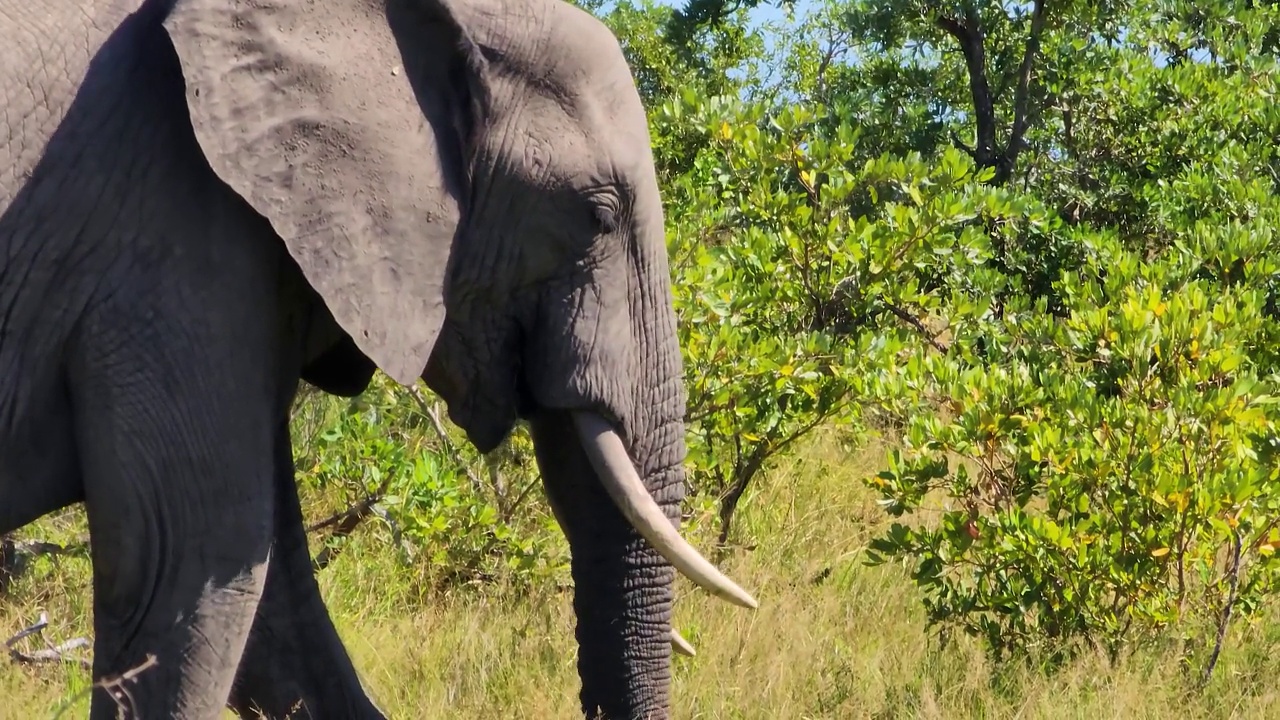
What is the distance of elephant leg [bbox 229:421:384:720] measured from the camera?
3.37 m

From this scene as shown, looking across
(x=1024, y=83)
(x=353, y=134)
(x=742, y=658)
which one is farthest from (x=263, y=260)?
(x=1024, y=83)

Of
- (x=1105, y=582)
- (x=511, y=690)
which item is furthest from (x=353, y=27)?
(x=1105, y=582)

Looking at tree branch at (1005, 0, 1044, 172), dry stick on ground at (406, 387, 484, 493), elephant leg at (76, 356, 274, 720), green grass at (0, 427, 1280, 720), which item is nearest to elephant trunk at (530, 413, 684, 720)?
elephant leg at (76, 356, 274, 720)

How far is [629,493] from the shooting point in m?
3.05

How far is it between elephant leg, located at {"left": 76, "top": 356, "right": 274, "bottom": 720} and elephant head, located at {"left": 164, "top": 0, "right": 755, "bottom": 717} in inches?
11.1

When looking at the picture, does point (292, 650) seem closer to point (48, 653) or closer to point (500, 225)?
point (500, 225)

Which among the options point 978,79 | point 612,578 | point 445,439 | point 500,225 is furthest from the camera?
point 978,79

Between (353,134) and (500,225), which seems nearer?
(353,134)

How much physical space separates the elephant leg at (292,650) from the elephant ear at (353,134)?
2.18 ft

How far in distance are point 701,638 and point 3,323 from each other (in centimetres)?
246

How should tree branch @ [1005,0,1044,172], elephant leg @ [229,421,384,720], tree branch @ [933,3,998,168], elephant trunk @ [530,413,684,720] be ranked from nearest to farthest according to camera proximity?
1. elephant trunk @ [530,413,684,720]
2. elephant leg @ [229,421,384,720]
3. tree branch @ [1005,0,1044,172]
4. tree branch @ [933,3,998,168]

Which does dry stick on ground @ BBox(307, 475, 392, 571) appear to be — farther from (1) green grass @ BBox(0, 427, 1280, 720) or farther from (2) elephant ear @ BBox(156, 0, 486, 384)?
(2) elephant ear @ BBox(156, 0, 486, 384)

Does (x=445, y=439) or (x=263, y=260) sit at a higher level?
(x=263, y=260)

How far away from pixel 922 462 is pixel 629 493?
1.55m
